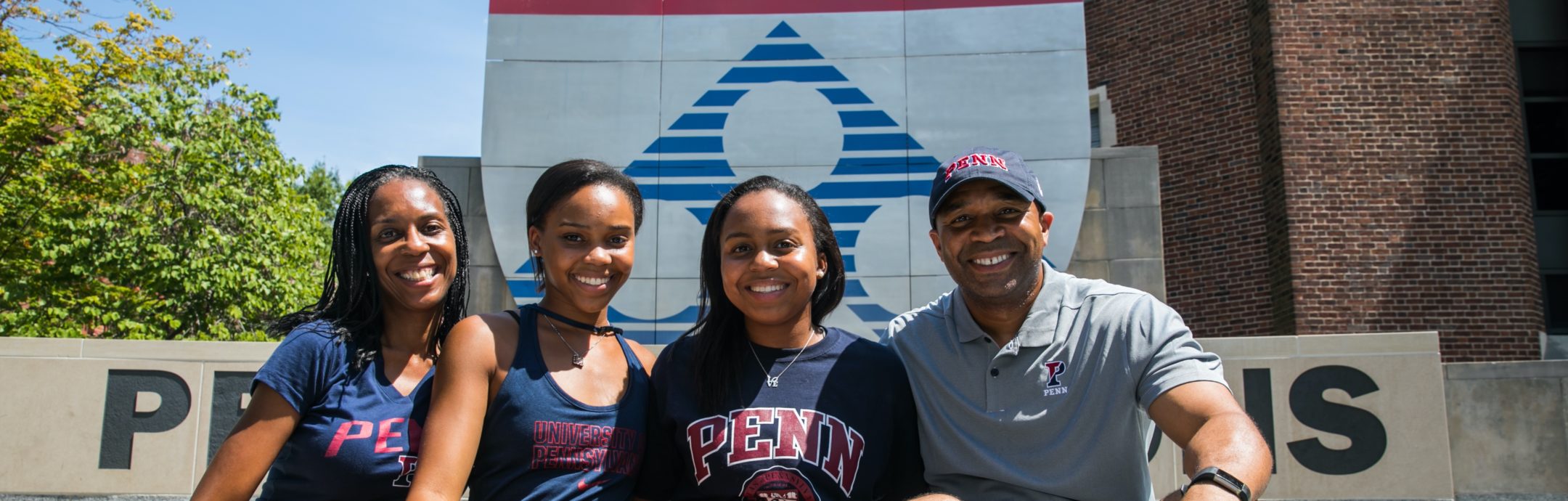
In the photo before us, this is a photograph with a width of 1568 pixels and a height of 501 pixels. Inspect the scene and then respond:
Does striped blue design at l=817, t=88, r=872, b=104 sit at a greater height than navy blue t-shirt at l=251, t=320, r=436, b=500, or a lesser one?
greater

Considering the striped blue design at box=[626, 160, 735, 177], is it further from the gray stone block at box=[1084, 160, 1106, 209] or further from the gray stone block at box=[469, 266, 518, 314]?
the gray stone block at box=[1084, 160, 1106, 209]

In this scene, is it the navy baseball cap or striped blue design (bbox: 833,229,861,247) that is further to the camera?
striped blue design (bbox: 833,229,861,247)

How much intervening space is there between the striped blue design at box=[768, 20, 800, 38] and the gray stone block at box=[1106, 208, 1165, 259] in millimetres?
3218

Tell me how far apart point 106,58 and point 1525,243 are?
18.9m

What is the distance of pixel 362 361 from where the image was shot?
2.45 meters

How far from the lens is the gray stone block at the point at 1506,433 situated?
878 cm

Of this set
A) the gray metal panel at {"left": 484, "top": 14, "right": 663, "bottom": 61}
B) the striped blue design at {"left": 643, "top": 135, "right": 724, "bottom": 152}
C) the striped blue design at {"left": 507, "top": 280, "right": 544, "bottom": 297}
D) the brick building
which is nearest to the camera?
the striped blue design at {"left": 507, "top": 280, "right": 544, "bottom": 297}

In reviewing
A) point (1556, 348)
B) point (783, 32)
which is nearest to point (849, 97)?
point (783, 32)

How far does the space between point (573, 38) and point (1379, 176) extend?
940 cm

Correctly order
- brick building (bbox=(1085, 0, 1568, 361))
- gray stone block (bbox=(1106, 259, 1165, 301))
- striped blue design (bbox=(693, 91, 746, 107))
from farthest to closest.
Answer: brick building (bbox=(1085, 0, 1568, 361)) < striped blue design (bbox=(693, 91, 746, 107)) < gray stone block (bbox=(1106, 259, 1165, 301))

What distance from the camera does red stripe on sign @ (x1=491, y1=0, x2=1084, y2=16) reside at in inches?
365

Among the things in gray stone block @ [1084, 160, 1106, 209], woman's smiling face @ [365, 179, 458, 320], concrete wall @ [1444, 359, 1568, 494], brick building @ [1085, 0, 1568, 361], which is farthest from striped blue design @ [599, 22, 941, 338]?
woman's smiling face @ [365, 179, 458, 320]

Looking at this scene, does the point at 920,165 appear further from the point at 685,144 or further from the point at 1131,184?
the point at 685,144

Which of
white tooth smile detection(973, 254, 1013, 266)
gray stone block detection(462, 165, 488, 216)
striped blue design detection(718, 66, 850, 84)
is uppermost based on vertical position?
striped blue design detection(718, 66, 850, 84)
